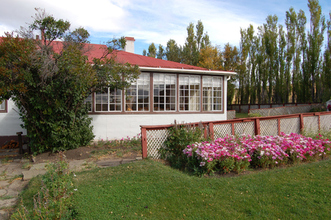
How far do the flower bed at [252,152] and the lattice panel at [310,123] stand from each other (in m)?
2.48

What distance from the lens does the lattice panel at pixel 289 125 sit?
27.2 feet

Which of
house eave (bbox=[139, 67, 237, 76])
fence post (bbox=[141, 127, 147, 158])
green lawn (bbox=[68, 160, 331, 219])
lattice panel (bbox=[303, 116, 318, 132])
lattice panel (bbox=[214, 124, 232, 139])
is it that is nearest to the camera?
green lawn (bbox=[68, 160, 331, 219])

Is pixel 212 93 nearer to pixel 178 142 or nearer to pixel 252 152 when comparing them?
pixel 178 142

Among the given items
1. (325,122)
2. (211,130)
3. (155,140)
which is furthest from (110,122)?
(325,122)

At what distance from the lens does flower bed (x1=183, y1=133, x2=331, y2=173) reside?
5.03 m

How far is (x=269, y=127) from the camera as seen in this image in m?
7.99

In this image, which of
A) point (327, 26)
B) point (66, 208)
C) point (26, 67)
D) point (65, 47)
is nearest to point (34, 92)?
point (26, 67)

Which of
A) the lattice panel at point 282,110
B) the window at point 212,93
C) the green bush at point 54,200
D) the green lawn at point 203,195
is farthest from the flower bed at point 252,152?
the lattice panel at point 282,110

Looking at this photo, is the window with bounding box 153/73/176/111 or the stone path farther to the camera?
the window with bounding box 153/73/176/111

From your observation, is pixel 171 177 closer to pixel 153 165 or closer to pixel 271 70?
pixel 153 165

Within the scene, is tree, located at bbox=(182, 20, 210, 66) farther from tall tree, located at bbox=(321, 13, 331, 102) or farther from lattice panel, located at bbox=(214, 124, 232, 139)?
lattice panel, located at bbox=(214, 124, 232, 139)

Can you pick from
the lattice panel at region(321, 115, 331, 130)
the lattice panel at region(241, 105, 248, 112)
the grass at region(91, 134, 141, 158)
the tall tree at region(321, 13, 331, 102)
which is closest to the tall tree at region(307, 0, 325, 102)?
the tall tree at region(321, 13, 331, 102)

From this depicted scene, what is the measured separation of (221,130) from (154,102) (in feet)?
13.5

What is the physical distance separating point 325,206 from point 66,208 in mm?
3770
